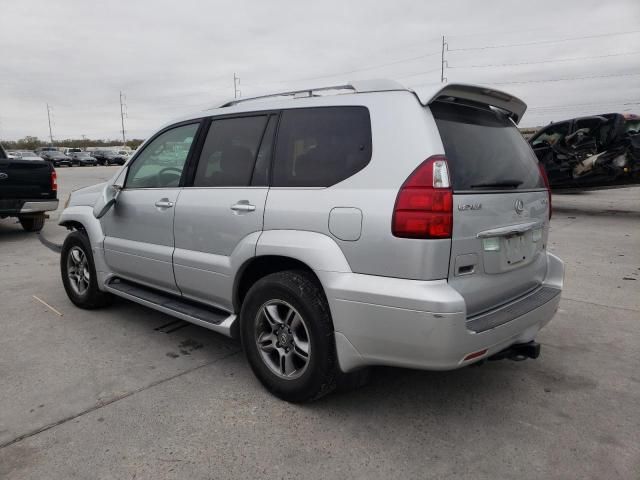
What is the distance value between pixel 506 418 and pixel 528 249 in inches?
38.4

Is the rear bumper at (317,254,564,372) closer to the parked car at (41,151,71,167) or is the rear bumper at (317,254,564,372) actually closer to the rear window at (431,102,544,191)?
the rear window at (431,102,544,191)

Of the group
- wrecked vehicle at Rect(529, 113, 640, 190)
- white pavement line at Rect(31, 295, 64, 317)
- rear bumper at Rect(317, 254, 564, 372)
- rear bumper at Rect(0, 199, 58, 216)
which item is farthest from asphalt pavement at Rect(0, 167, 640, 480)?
wrecked vehicle at Rect(529, 113, 640, 190)

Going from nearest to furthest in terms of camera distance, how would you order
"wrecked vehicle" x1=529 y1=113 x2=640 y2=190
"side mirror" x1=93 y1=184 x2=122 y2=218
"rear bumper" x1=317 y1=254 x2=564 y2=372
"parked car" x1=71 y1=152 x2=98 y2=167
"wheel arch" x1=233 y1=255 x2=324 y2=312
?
"rear bumper" x1=317 y1=254 x2=564 y2=372, "wheel arch" x1=233 y1=255 x2=324 y2=312, "side mirror" x1=93 y1=184 x2=122 y2=218, "wrecked vehicle" x1=529 y1=113 x2=640 y2=190, "parked car" x1=71 y1=152 x2=98 y2=167

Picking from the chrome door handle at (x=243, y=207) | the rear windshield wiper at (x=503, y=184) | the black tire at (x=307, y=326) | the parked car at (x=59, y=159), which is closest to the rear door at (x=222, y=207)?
the chrome door handle at (x=243, y=207)

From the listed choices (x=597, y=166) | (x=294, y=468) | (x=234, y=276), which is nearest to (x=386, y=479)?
(x=294, y=468)

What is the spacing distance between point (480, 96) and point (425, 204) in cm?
98

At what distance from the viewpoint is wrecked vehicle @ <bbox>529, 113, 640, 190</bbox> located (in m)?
10.2

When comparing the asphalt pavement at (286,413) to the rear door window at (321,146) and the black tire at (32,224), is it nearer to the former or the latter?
the rear door window at (321,146)

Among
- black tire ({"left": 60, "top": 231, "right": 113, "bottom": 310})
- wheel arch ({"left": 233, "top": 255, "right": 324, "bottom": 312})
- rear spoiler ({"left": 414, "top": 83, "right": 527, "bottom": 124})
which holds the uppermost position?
rear spoiler ({"left": 414, "top": 83, "right": 527, "bottom": 124})

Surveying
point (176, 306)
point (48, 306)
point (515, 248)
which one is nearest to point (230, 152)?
point (176, 306)

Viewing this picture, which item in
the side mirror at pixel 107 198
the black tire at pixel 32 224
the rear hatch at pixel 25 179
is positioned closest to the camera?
the side mirror at pixel 107 198

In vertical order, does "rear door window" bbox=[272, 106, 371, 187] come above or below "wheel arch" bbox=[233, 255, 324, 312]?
above

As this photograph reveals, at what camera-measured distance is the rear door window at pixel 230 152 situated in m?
3.23

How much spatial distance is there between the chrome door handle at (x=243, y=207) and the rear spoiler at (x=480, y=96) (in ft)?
3.82
